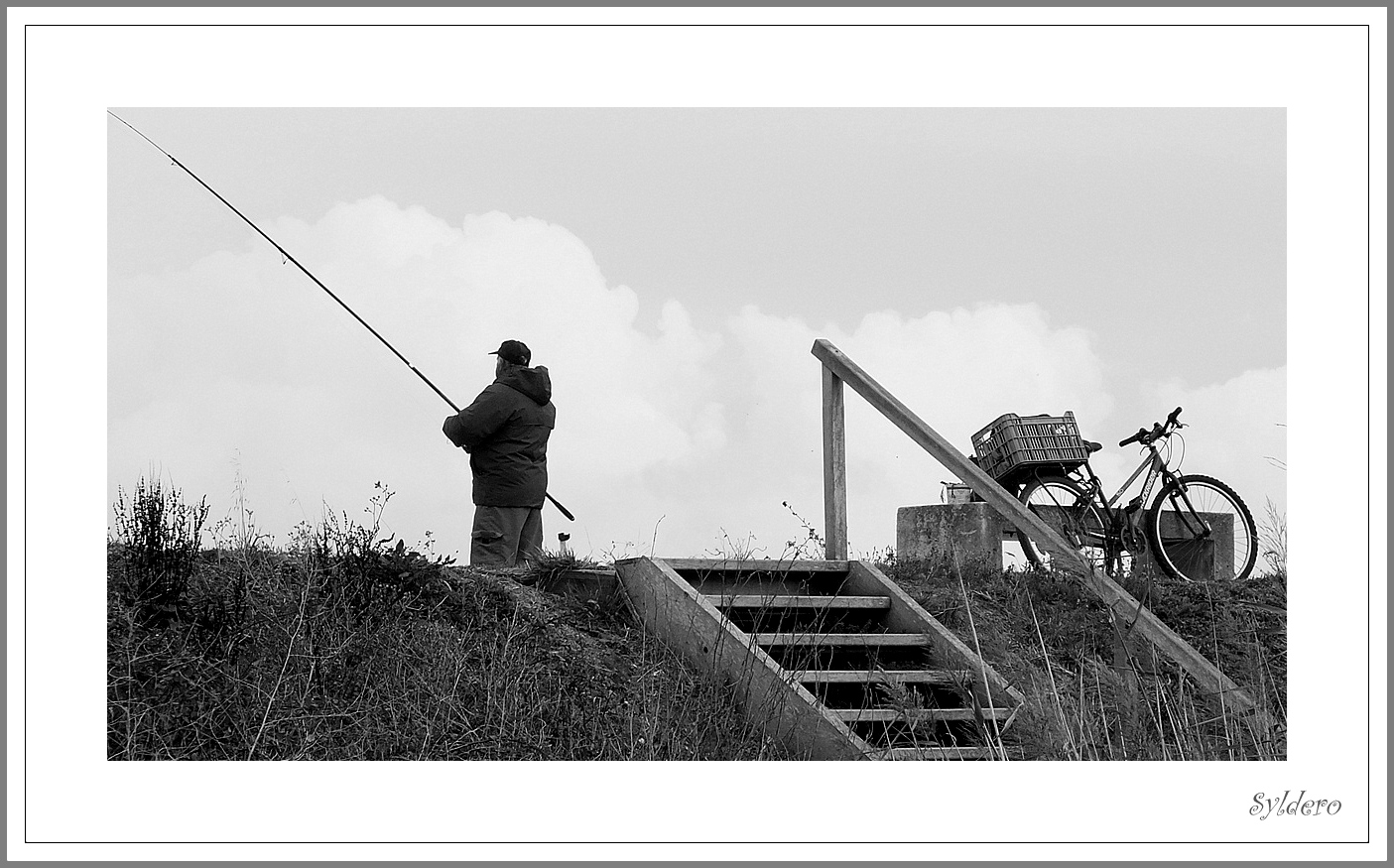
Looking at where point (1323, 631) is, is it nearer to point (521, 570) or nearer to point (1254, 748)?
point (1254, 748)

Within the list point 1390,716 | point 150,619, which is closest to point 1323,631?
point 1390,716

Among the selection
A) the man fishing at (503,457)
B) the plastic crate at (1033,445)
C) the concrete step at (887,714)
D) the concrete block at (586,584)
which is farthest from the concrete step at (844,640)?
the plastic crate at (1033,445)

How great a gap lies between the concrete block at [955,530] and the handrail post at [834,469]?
4.29 ft

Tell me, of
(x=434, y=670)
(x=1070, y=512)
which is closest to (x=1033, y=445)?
(x=1070, y=512)

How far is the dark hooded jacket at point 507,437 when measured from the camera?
328 inches

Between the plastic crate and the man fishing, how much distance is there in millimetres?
3526

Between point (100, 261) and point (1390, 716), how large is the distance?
18.6 ft

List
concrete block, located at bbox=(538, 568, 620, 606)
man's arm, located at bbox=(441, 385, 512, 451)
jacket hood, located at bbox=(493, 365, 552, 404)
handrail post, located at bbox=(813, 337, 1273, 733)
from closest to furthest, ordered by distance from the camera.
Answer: handrail post, located at bbox=(813, 337, 1273, 733) < concrete block, located at bbox=(538, 568, 620, 606) < man's arm, located at bbox=(441, 385, 512, 451) < jacket hood, located at bbox=(493, 365, 552, 404)

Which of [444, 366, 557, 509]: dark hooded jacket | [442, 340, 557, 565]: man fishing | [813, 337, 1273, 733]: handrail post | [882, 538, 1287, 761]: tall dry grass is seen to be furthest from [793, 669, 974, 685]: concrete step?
[444, 366, 557, 509]: dark hooded jacket

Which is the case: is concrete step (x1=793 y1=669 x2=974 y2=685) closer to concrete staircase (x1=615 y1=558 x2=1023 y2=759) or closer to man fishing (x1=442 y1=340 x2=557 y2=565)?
concrete staircase (x1=615 y1=558 x2=1023 y2=759)

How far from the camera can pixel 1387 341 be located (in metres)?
5.87

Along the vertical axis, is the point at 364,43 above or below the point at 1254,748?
above

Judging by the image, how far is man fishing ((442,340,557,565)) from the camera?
835 centimetres

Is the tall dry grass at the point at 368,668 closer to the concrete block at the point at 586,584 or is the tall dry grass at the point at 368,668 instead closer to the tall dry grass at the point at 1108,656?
the concrete block at the point at 586,584
